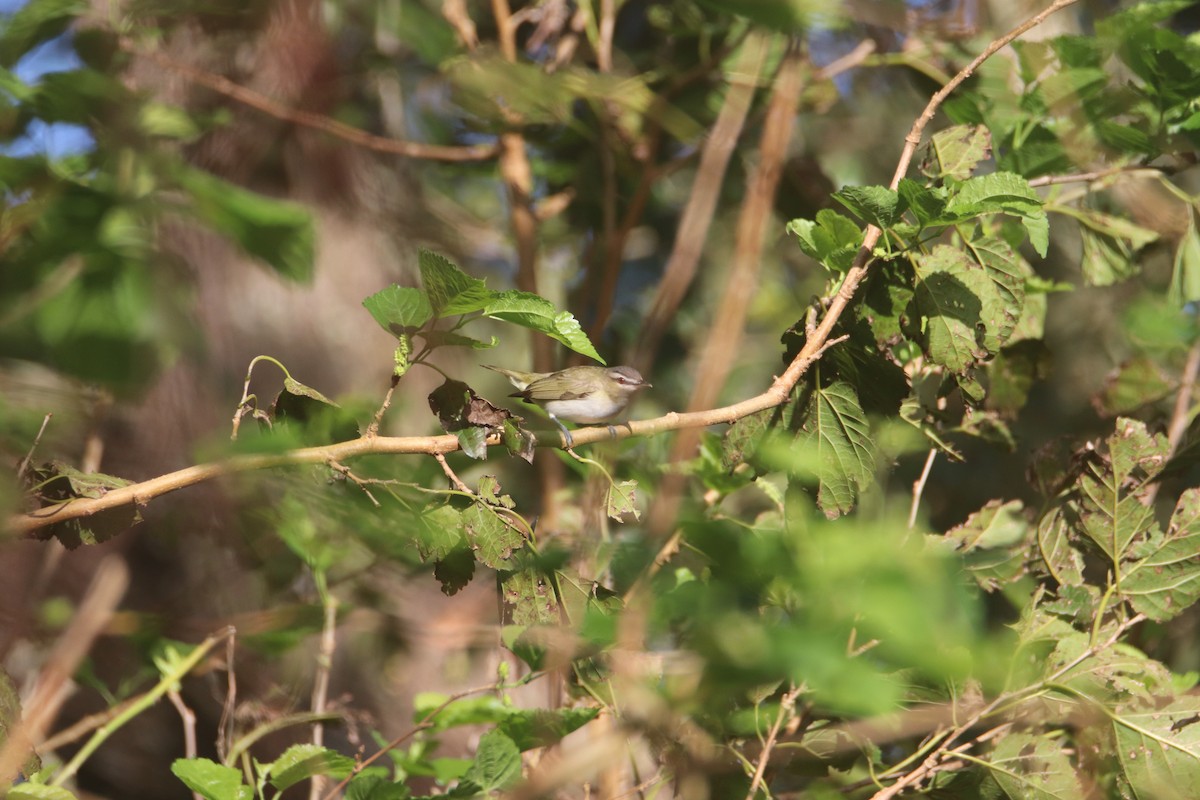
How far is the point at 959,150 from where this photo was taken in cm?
171

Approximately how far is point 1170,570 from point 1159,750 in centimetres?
34

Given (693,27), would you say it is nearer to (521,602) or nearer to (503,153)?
(503,153)

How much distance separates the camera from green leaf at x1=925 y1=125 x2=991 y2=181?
1.67 metres

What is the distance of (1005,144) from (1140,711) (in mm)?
1197

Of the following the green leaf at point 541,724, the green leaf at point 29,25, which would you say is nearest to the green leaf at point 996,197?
the green leaf at point 541,724

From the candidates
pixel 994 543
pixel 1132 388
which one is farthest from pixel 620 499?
pixel 1132 388

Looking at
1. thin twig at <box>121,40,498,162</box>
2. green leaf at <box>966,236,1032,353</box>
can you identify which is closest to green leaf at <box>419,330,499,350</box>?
green leaf at <box>966,236,1032,353</box>

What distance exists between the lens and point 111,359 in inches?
44.6

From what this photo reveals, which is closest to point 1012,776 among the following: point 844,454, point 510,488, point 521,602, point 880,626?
point 844,454

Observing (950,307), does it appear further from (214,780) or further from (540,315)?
(214,780)

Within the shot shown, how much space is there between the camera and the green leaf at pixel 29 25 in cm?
183

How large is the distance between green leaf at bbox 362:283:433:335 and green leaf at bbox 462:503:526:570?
32 cm

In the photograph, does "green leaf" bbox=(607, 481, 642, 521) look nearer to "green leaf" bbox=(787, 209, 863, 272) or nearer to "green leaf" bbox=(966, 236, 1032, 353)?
"green leaf" bbox=(787, 209, 863, 272)

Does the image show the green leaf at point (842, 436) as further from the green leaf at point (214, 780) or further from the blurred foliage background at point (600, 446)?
the green leaf at point (214, 780)
